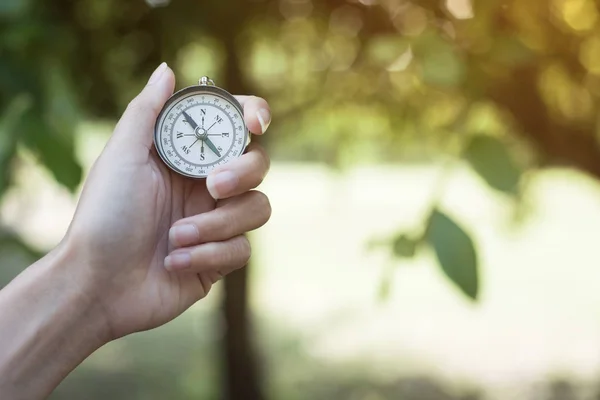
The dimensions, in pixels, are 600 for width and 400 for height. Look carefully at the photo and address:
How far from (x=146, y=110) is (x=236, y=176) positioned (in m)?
0.17

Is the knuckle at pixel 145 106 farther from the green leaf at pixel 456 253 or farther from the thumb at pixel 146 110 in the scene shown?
the green leaf at pixel 456 253

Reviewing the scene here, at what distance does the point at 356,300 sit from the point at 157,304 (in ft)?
15.0

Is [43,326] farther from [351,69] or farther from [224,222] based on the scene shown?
[351,69]

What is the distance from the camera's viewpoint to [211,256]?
0.99 meters

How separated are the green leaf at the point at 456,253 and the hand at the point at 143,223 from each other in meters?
0.27

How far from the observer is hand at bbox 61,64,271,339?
39.9 inches

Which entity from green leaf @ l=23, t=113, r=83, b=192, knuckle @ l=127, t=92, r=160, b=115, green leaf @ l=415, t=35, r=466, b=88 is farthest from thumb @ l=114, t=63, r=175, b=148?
green leaf @ l=415, t=35, r=466, b=88

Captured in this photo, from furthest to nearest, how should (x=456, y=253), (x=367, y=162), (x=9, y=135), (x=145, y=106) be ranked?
(x=367, y=162) < (x=145, y=106) < (x=9, y=135) < (x=456, y=253)

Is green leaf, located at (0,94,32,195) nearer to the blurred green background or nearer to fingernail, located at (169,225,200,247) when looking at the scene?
the blurred green background

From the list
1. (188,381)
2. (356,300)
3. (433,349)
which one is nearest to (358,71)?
(188,381)

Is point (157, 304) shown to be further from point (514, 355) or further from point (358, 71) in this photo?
point (514, 355)

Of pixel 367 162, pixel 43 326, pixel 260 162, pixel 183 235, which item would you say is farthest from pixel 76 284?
pixel 367 162

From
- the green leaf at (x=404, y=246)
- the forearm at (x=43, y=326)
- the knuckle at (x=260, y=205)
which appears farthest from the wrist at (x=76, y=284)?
the green leaf at (x=404, y=246)

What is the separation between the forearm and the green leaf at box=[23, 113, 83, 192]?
130mm
